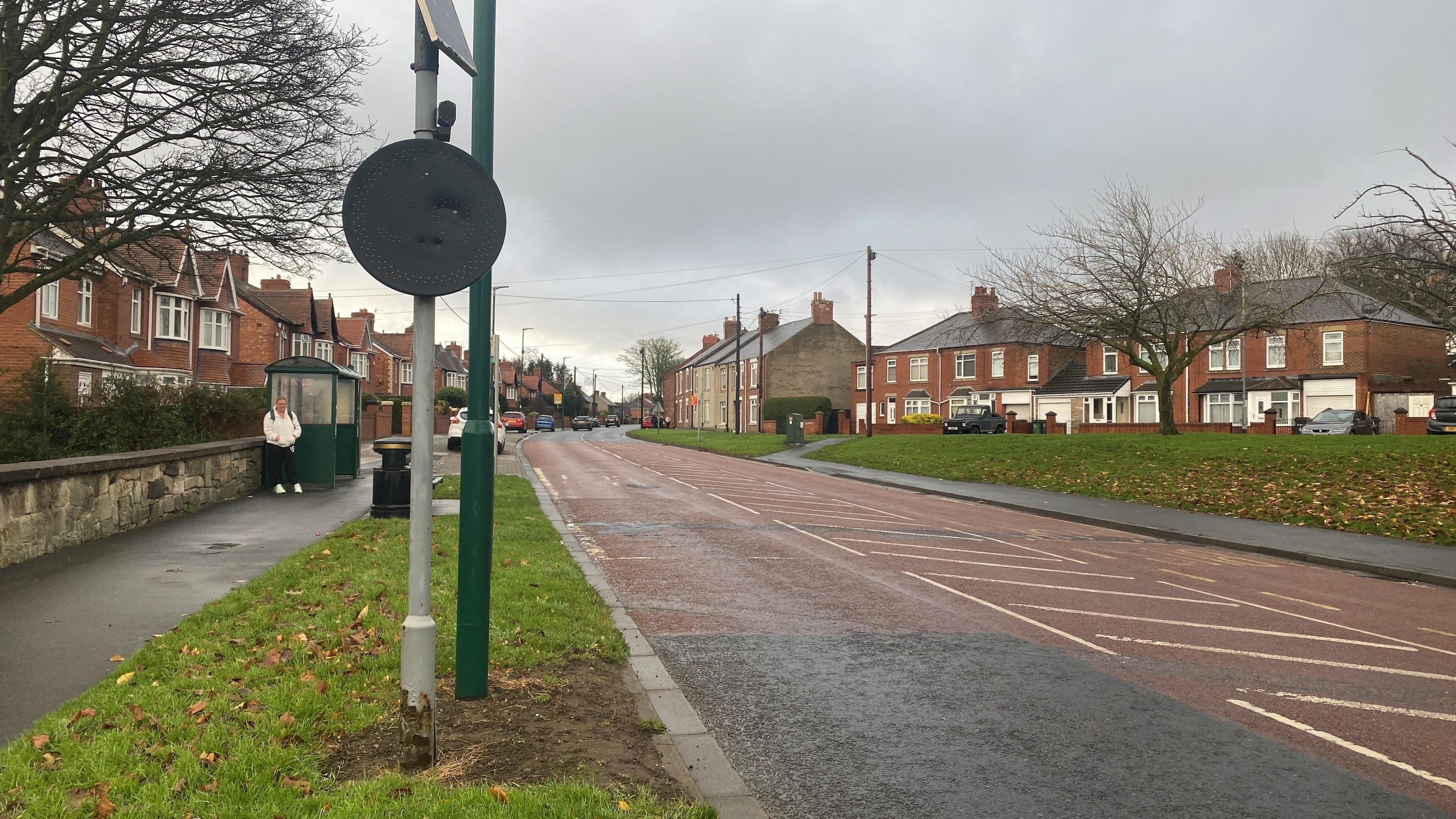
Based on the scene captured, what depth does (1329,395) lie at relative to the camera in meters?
46.4

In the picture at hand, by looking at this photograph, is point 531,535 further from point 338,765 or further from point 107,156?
point 107,156

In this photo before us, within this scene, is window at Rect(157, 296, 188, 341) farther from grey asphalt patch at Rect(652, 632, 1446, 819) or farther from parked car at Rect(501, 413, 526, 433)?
grey asphalt patch at Rect(652, 632, 1446, 819)

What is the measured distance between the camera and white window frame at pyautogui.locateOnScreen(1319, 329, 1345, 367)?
46.5 m

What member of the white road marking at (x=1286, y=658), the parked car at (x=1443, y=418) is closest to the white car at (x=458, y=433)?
the white road marking at (x=1286, y=658)

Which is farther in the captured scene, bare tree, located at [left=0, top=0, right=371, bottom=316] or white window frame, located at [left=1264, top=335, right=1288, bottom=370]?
white window frame, located at [left=1264, top=335, right=1288, bottom=370]

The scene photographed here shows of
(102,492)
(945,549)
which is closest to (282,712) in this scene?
(102,492)

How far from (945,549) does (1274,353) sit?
149 feet

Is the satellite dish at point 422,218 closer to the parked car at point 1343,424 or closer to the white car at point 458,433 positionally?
the white car at point 458,433

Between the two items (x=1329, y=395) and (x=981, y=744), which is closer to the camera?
(x=981, y=744)

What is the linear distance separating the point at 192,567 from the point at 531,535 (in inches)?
148

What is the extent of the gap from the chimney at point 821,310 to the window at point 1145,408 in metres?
26.3

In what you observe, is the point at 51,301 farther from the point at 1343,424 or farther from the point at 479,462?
the point at 1343,424

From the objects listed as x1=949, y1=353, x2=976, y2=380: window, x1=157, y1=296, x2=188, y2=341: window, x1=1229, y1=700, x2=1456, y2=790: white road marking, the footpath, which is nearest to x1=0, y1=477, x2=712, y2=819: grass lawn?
x1=1229, y1=700, x2=1456, y2=790: white road marking

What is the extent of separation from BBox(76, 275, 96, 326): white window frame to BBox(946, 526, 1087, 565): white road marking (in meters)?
33.5
